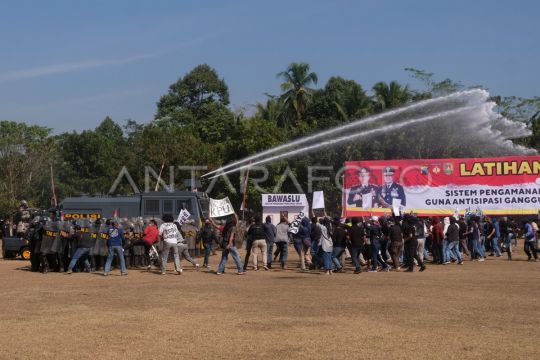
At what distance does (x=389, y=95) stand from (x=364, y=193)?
2436cm

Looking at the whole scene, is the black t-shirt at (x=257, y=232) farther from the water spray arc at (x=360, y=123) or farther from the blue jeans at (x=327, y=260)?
the water spray arc at (x=360, y=123)

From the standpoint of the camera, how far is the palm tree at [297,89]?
67.4 meters

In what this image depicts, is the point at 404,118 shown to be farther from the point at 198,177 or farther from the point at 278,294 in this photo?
the point at 278,294

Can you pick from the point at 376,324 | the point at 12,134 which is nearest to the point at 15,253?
the point at 376,324

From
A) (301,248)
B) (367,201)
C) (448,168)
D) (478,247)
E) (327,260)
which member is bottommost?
(327,260)

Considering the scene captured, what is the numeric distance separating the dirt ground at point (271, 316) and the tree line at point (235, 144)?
1118 inches

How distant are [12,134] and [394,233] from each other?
50.3 metres

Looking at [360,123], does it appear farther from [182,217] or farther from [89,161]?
[89,161]

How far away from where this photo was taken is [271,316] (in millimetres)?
13281

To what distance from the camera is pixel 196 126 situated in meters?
73.9

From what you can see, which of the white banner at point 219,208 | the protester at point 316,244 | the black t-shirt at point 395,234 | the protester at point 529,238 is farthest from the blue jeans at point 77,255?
the white banner at point 219,208

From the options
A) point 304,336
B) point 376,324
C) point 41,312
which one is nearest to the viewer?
point 304,336

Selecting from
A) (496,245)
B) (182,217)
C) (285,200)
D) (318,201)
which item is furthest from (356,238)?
(285,200)

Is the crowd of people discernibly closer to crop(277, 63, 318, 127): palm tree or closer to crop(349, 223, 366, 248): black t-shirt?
crop(349, 223, 366, 248): black t-shirt
